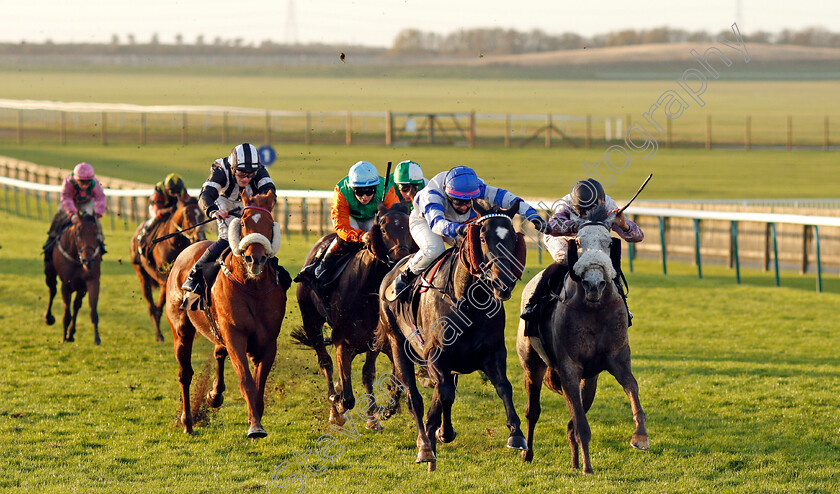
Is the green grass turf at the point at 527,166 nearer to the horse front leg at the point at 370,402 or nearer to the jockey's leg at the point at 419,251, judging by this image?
the horse front leg at the point at 370,402

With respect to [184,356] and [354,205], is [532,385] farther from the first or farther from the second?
[184,356]

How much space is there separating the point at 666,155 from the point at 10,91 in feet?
217

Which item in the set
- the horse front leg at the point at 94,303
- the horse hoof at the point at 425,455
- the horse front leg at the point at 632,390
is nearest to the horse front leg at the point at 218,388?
the horse hoof at the point at 425,455

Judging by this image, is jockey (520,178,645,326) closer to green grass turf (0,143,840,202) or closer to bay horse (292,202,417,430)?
bay horse (292,202,417,430)

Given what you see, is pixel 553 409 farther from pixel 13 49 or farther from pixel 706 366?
pixel 13 49

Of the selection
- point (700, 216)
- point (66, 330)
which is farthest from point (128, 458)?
point (700, 216)

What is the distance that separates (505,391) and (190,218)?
5436 mm

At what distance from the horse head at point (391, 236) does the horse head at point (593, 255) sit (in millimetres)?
1469

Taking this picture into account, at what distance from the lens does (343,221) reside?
306 inches

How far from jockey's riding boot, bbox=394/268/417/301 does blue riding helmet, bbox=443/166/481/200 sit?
23.9 inches

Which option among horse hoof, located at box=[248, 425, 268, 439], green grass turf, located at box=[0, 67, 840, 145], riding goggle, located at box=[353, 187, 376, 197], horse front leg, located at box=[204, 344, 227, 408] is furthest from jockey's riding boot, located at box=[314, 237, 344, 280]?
green grass turf, located at box=[0, 67, 840, 145]

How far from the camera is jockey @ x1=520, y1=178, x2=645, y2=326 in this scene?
605cm

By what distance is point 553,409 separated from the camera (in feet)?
26.8

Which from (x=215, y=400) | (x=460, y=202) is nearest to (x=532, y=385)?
(x=460, y=202)
